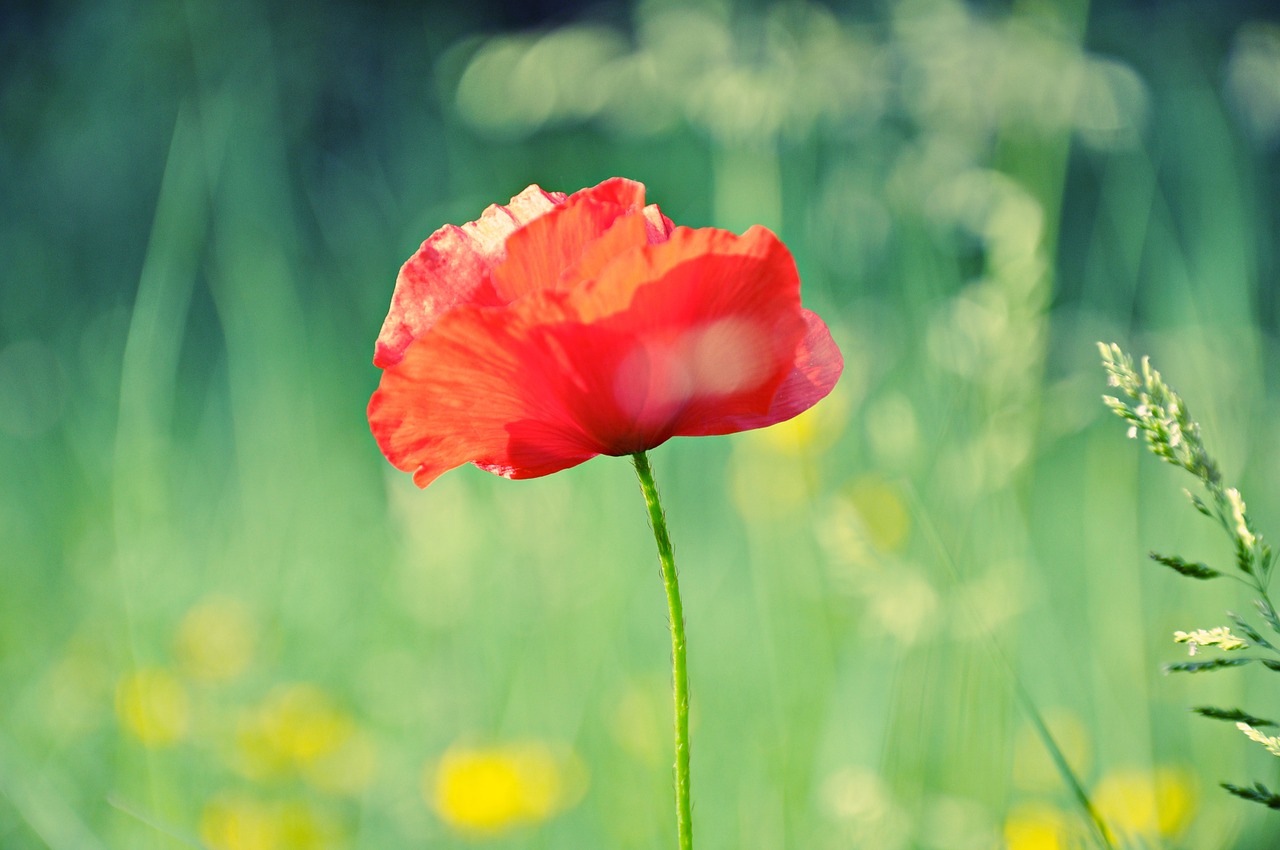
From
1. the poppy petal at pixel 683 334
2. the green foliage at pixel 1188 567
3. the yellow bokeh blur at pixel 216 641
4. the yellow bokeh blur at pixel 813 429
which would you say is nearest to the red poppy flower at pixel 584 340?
the poppy petal at pixel 683 334

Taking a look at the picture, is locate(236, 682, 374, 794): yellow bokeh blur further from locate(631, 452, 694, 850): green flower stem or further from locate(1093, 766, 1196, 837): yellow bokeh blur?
locate(631, 452, 694, 850): green flower stem

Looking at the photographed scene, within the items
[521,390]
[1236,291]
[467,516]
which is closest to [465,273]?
[521,390]

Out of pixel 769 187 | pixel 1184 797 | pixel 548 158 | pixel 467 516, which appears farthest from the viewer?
pixel 548 158

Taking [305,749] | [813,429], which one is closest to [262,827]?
[305,749]

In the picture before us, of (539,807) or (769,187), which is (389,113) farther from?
(539,807)

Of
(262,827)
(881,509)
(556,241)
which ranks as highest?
(556,241)

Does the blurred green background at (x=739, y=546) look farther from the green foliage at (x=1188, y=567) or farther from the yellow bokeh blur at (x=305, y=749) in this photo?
the green foliage at (x=1188, y=567)

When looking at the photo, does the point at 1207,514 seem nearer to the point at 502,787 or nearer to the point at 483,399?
the point at 483,399
